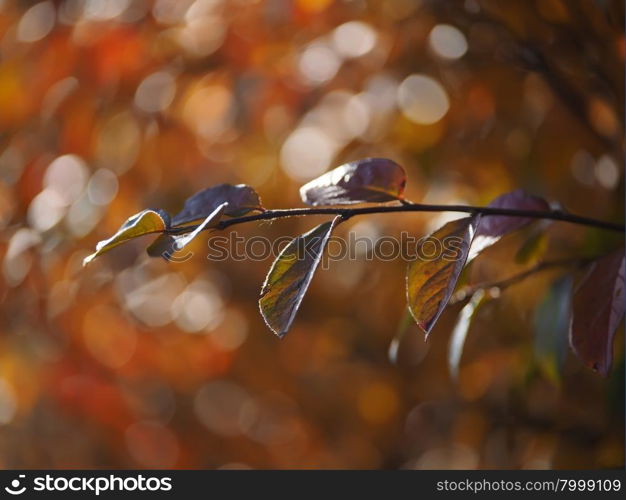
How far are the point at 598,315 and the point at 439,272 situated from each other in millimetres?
146

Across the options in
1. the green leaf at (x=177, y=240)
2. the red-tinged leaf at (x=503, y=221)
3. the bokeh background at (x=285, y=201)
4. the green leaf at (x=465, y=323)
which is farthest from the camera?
the bokeh background at (x=285, y=201)

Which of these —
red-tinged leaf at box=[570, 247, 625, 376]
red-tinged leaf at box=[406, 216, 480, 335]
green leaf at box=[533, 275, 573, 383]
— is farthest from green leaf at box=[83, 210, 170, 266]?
green leaf at box=[533, 275, 573, 383]

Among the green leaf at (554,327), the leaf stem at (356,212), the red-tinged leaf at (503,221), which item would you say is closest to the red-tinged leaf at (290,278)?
the leaf stem at (356,212)

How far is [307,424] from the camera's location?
6.08 ft

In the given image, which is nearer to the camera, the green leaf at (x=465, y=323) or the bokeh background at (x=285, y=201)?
the green leaf at (x=465, y=323)

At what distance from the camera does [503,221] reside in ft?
1.77

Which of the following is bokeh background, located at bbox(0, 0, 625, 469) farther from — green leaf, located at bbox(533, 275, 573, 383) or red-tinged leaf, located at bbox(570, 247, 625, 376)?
red-tinged leaf, located at bbox(570, 247, 625, 376)

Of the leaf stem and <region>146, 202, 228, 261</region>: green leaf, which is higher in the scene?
<region>146, 202, 228, 261</region>: green leaf

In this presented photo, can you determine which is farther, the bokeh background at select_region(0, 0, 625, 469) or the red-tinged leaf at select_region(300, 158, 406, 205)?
the bokeh background at select_region(0, 0, 625, 469)

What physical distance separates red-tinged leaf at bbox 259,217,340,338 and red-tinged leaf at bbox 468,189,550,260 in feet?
0.38

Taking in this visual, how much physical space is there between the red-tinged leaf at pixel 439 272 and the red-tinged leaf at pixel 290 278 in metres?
0.06

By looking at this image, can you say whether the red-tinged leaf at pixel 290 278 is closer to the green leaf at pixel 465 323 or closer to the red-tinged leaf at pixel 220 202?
the red-tinged leaf at pixel 220 202

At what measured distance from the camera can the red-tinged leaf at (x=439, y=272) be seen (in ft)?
1.37

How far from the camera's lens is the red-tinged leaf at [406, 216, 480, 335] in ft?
1.37
